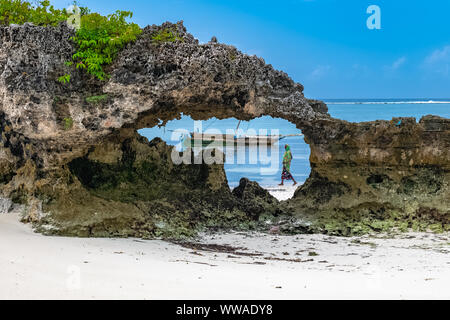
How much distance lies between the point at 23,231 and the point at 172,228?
8.42ft

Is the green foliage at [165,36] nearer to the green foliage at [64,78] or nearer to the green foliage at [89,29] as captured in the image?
the green foliage at [89,29]

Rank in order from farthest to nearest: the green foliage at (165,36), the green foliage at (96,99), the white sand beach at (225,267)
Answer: the green foliage at (165,36) → the green foliage at (96,99) → the white sand beach at (225,267)

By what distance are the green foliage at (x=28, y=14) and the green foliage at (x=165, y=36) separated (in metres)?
Answer: 1.52

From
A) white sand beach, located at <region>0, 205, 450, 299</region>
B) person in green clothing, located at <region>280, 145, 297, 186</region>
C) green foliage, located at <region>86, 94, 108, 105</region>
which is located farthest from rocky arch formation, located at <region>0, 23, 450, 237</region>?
person in green clothing, located at <region>280, 145, 297, 186</region>

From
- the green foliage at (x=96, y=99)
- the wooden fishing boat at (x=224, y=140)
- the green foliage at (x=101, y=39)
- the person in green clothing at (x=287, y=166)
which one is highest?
the green foliage at (x=101, y=39)

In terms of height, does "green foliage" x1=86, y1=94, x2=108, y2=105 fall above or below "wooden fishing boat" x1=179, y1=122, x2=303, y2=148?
above

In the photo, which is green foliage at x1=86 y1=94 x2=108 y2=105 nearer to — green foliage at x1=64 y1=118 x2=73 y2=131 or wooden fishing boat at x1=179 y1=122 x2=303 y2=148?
green foliage at x1=64 y1=118 x2=73 y2=131

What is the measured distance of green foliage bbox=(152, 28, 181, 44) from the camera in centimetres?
854

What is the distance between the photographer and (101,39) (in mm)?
8297
